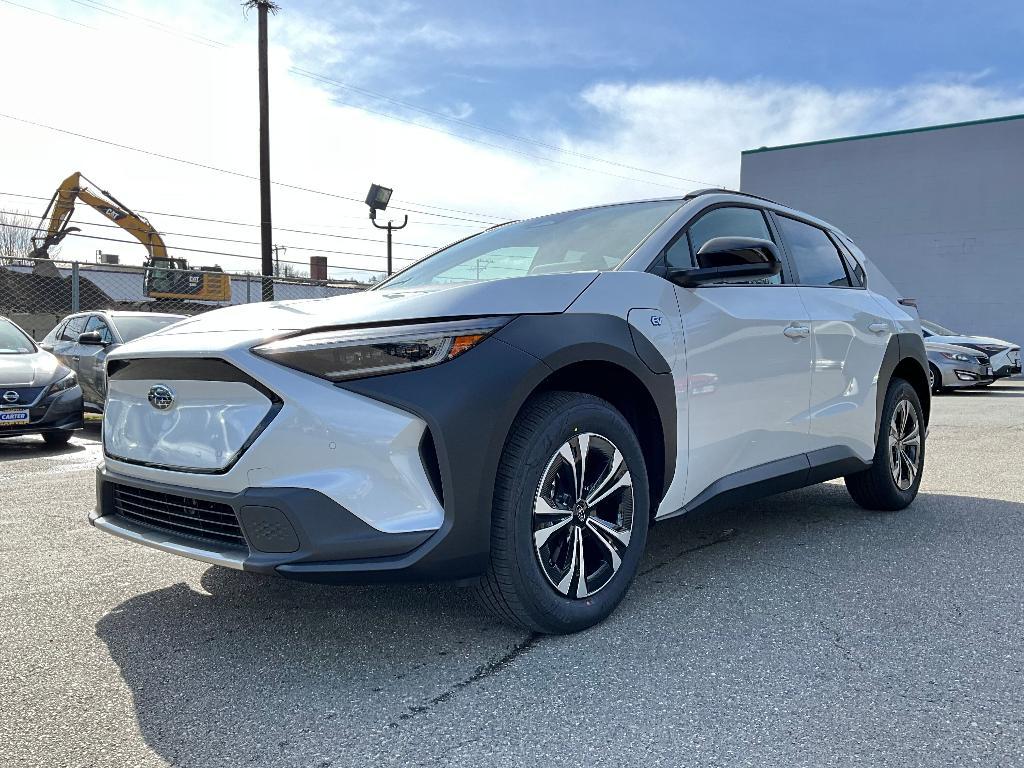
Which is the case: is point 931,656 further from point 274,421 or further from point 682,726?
point 274,421

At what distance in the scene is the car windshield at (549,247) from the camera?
3348mm

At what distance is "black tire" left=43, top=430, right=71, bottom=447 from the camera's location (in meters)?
8.12

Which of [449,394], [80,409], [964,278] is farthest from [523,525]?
[964,278]

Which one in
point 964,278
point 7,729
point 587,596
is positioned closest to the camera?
point 7,729

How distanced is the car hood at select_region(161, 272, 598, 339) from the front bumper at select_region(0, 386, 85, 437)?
5.72m

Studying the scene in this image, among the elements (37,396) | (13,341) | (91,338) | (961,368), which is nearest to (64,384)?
(37,396)

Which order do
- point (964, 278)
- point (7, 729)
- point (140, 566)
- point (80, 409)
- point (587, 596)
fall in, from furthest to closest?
1. point (964, 278)
2. point (80, 409)
3. point (140, 566)
4. point (587, 596)
5. point (7, 729)

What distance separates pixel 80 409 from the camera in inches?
321

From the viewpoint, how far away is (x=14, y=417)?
7625 mm

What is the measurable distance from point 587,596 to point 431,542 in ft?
2.36

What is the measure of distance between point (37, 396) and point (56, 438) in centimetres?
62

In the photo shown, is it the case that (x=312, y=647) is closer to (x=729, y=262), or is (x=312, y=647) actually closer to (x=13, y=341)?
(x=729, y=262)

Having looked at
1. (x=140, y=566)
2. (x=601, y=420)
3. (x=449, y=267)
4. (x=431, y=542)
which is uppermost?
(x=449, y=267)

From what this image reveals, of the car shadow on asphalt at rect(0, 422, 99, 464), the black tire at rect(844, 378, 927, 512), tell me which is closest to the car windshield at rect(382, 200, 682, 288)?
the black tire at rect(844, 378, 927, 512)
